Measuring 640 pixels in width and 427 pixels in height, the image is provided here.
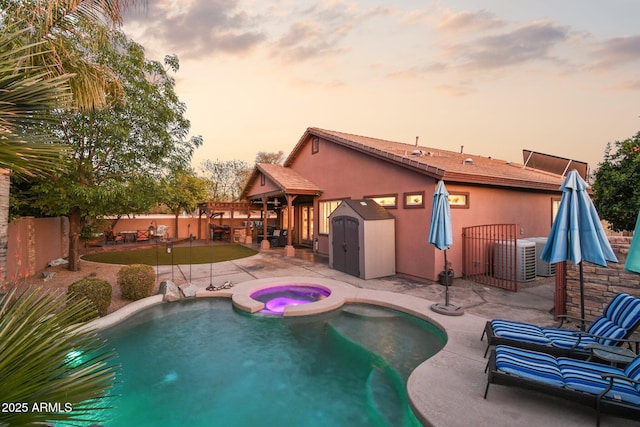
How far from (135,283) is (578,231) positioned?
9.30 meters

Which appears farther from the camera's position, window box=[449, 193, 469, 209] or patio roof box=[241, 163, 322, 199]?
patio roof box=[241, 163, 322, 199]

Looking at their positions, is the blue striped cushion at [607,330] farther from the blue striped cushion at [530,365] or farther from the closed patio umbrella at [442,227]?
the closed patio umbrella at [442,227]

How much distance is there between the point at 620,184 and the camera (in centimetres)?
757

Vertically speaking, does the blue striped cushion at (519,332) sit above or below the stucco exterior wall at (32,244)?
below

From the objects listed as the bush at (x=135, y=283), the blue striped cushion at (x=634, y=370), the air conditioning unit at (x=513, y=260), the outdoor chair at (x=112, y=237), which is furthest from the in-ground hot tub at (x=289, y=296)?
the outdoor chair at (x=112, y=237)

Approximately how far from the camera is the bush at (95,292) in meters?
6.14

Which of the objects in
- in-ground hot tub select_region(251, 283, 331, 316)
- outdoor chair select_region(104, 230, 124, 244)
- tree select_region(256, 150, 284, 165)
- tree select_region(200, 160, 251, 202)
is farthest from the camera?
tree select_region(256, 150, 284, 165)

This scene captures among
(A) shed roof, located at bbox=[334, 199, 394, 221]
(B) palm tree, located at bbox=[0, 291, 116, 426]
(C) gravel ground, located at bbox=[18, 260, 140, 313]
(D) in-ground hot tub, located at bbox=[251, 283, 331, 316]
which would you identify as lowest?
(D) in-ground hot tub, located at bbox=[251, 283, 331, 316]

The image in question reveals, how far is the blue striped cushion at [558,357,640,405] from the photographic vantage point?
2.92 metres

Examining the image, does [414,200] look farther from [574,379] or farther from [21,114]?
[21,114]

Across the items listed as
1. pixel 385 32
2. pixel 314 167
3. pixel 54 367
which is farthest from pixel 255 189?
pixel 54 367

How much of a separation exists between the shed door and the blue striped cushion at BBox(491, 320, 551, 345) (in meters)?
5.45

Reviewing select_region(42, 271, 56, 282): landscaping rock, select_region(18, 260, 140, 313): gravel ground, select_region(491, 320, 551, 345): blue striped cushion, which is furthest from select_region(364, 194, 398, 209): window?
select_region(42, 271, 56, 282): landscaping rock

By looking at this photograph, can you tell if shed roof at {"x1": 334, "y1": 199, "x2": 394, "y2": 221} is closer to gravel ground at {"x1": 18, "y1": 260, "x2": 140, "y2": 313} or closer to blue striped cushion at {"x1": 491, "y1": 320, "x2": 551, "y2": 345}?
blue striped cushion at {"x1": 491, "y1": 320, "x2": 551, "y2": 345}
